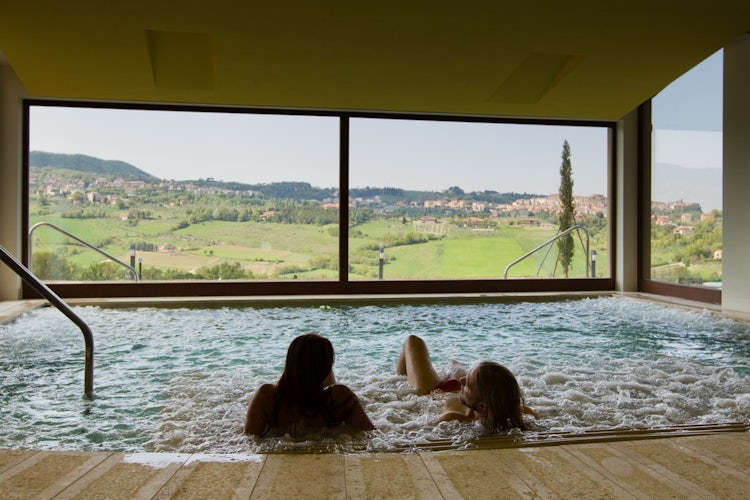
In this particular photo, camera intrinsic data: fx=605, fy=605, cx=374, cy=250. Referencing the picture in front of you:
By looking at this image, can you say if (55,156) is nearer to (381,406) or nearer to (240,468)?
(381,406)

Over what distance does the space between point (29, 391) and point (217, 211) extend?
15.4 feet

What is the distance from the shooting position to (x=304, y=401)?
7.90ft

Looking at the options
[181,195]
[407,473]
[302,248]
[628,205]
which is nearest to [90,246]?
[181,195]

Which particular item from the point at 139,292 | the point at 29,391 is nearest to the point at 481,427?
the point at 29,391

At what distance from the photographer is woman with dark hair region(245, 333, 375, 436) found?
2.36 m

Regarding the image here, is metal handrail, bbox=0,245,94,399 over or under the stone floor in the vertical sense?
over

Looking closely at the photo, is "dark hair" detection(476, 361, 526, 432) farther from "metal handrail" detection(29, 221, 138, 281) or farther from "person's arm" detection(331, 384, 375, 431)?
"metal handrail" detection(29, 221, 138, 281)

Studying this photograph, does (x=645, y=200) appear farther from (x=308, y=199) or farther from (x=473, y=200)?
(x=308, y=199)

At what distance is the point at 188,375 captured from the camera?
3.73 m

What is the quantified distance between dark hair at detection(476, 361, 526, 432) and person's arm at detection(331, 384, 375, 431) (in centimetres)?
48

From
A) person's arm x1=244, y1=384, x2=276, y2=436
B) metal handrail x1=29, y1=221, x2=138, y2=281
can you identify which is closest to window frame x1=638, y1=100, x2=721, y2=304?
metal handrail x1=29, y1=221, x2=138, y2=281

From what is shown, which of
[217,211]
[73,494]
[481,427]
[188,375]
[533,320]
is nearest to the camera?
[73,494]

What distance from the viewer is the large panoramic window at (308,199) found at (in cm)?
738

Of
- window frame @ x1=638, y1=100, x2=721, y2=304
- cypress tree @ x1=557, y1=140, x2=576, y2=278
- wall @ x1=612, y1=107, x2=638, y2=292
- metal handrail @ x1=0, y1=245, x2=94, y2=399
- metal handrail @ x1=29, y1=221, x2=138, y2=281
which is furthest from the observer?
cypress tree @ x1=557, y1=140, x2=576, y2=278
